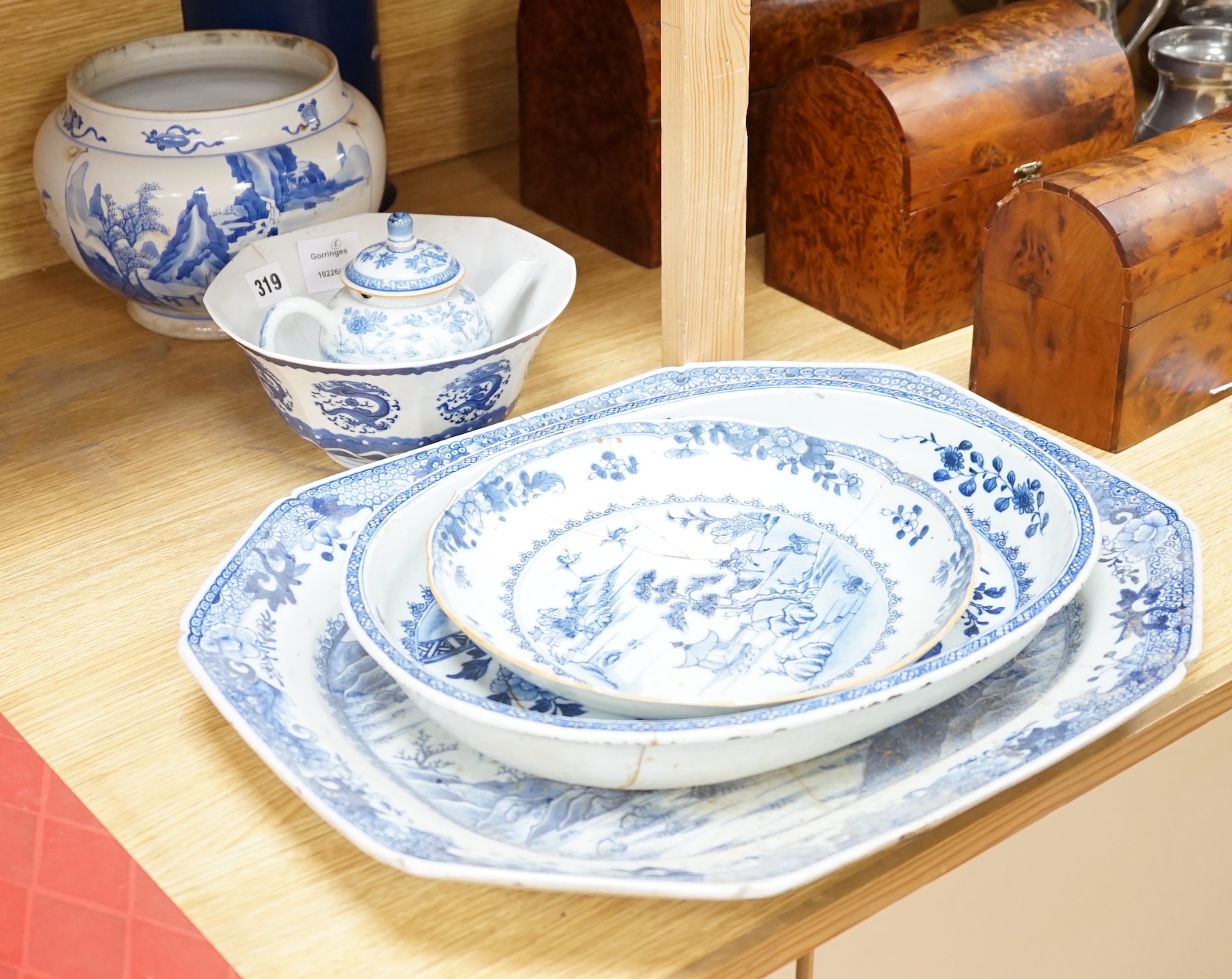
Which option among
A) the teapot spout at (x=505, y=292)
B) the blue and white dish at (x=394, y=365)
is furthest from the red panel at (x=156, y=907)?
the teapot spout at (x=505, y=292)

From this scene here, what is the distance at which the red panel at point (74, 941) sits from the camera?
21.6 inches

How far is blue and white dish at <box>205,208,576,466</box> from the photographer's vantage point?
779 millimetres

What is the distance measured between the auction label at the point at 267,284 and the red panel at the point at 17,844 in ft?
1.20

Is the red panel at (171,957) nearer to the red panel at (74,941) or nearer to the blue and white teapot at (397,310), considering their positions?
the red panel at (74,941)

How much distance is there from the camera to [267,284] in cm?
88

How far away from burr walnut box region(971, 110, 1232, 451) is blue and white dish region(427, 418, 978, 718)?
194 millimetres

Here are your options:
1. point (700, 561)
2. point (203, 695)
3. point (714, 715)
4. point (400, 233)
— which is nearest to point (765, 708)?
point (714, 715)

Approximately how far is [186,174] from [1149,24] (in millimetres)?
825

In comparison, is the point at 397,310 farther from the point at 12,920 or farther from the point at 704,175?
the point at 12,920

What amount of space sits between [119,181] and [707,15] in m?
0.37

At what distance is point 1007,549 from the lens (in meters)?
0.68

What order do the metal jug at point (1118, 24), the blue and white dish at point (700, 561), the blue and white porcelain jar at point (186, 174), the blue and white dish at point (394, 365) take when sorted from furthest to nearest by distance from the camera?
the metal jug at point (1118, 24), the blue and white porcelain jar at point (186, 174), the blue and white dish at point (394, 365), the blue and white dish at point (700, 561)

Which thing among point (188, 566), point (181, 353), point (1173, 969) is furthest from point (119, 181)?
point (1173, 969)

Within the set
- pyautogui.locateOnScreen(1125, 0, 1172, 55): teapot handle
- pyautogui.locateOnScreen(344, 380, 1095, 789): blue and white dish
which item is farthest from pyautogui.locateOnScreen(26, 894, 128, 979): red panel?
pyautogui.locateOnScreen(1125, 0, 1172, 55): teapot handle
